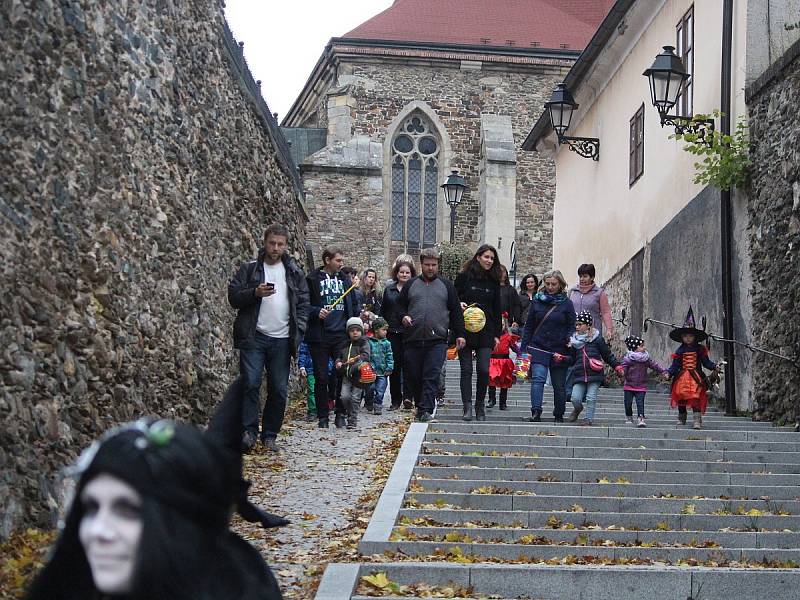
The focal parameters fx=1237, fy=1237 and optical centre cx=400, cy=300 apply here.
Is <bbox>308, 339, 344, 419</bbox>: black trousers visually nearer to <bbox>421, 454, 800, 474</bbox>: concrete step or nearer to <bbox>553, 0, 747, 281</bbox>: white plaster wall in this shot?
<bbox>421, 454, 800, 474</bbox>: concrete step

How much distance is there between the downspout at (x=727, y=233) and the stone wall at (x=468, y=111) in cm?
2295

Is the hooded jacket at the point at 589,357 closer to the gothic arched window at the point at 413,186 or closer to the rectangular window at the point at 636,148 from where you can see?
the rectangular window at the point at 636,148

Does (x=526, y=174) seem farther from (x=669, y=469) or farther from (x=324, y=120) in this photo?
(x=669, y=469)

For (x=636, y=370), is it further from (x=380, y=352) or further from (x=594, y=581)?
(x=594, y=581)

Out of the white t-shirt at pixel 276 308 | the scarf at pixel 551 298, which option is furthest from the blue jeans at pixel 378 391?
the white t-shirt at pixel 276 308

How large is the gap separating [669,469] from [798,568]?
3.02m

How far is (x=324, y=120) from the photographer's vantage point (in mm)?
40344

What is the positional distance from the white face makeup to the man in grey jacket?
975 centimetres

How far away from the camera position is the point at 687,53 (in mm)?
17172

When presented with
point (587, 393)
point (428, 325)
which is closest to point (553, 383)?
point (587, 393)

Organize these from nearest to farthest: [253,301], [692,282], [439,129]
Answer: [253,301] → [692,282] → [439,129]

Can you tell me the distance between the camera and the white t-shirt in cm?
1037

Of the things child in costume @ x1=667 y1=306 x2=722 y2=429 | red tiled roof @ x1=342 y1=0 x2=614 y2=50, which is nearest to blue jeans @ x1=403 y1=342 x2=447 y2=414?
child in costume @ x1=667 y1=306 x2=722 y2=429

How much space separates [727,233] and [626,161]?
6.54 meters
